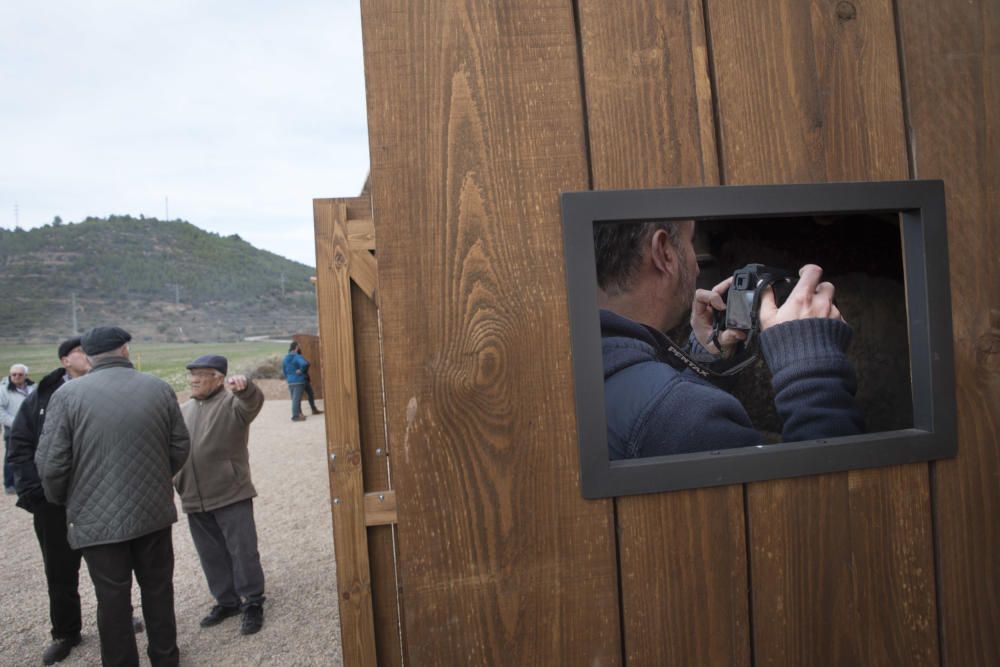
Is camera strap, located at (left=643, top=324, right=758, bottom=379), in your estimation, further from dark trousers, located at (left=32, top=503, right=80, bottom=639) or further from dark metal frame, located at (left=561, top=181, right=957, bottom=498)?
dark trousers, located at (left=32, top=503, right=80, bottom=639)

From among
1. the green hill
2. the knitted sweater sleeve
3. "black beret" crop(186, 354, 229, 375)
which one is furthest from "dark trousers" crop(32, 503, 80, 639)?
the green hill

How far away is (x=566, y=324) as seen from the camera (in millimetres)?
1274

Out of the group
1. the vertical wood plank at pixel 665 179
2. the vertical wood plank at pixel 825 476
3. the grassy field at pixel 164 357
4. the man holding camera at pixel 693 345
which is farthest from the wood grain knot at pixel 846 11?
the grassy field at pixel 164 357

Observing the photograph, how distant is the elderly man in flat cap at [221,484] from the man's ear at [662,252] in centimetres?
341

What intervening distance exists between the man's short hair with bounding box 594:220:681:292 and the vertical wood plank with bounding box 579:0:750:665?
9cm

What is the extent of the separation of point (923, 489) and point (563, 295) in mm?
890

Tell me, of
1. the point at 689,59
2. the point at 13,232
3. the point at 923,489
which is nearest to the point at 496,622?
the point at 923,489

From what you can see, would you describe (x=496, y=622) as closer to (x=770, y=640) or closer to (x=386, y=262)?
(x=770, y=640)

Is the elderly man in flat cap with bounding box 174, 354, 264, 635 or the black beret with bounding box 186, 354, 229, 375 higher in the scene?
the black beret with bounding box 186, 354, 229, 375

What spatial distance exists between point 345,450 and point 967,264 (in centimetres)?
169

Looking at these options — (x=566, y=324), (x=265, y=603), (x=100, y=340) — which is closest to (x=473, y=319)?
(x=566, y=324)

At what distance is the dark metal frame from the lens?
4.12ft

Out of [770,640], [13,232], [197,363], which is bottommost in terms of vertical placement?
[770,640]

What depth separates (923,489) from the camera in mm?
1401
